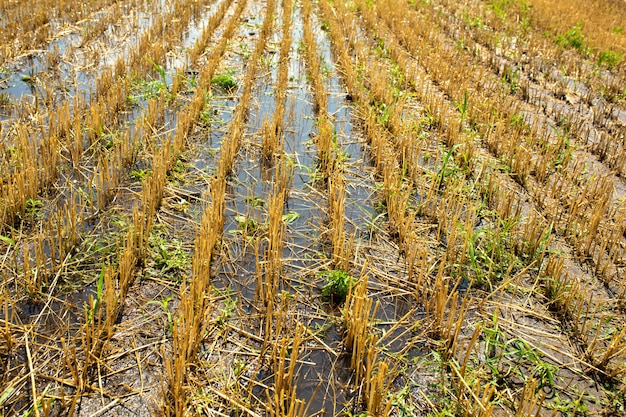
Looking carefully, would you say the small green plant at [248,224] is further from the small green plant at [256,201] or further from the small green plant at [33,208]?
the small green plant at [33,208]

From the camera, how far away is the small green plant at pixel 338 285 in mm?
3371

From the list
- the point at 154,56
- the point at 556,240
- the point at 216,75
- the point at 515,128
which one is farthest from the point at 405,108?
the point at 154,56

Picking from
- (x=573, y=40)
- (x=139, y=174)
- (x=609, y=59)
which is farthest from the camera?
(x=573, y=40)

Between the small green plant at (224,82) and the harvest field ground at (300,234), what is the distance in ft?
0.19

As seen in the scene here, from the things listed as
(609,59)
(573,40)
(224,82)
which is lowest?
(224,82)

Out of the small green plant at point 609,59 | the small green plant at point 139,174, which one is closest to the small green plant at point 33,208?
the small green plant at point 139,174

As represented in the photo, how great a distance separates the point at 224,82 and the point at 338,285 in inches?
164

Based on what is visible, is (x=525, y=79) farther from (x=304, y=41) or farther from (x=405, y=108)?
(x=304, y=41)

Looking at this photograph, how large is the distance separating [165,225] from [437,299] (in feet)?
6.91

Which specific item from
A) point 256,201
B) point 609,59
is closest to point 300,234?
point 256,201

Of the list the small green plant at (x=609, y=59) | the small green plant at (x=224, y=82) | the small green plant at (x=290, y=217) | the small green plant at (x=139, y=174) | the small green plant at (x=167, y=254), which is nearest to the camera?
the small green plant at (x=167, y=254)

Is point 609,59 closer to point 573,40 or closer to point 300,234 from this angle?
point 573,40

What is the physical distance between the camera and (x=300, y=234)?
4031 mm

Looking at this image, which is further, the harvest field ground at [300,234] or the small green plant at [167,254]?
the small green plant at [167,254]
